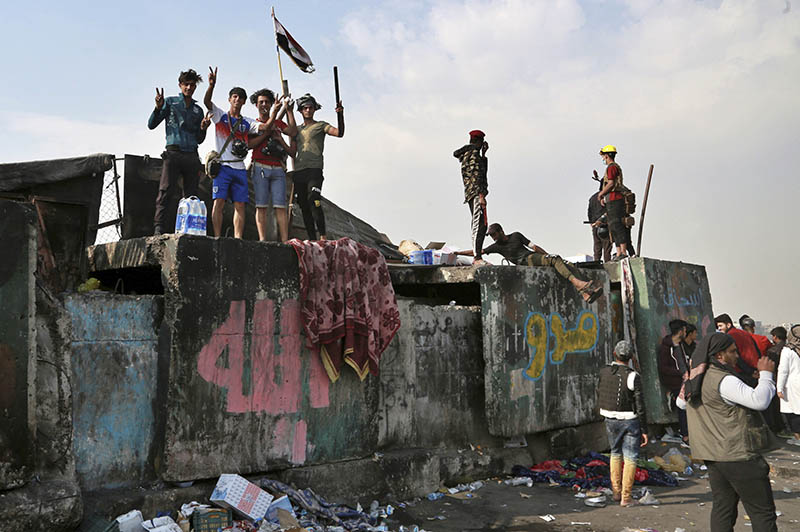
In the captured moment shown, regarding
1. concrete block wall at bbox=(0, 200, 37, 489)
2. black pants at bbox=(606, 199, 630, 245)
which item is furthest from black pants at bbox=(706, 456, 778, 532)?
black pants at bbox=(606, 199, 630, 245)

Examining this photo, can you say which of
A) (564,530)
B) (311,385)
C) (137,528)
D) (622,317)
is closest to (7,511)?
(137,528)

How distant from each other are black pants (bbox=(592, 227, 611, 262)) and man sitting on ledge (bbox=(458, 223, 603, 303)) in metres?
1.67

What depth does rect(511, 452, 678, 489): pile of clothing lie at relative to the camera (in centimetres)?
714

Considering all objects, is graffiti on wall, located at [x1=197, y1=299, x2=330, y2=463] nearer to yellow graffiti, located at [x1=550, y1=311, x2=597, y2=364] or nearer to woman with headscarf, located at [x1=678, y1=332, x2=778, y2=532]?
woman with headscarf, located at [x1=678, y1=332, x2=778, y2=532]

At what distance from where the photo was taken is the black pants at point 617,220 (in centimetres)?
975

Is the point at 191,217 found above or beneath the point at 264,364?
above

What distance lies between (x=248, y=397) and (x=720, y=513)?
3.50 m

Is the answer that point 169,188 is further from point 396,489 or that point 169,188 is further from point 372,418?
point 396,489

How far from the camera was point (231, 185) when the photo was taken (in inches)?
256

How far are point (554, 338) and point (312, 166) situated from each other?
356cm

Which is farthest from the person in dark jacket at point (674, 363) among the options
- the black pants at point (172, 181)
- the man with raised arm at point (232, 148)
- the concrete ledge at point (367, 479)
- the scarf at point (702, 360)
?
the black pants at point (172, 181)

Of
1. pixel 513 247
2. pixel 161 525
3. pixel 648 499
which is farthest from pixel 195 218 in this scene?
pixel 648 499

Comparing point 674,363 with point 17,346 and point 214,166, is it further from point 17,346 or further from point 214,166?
point 17,346

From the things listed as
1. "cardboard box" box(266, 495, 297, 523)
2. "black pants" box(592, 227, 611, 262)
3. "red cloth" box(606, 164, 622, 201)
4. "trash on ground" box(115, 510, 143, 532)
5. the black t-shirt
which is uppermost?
"red cloth" box(606, 164, 622, 201)
